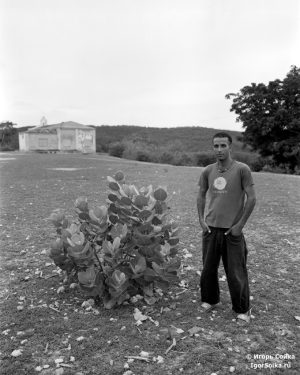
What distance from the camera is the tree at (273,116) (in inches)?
1126

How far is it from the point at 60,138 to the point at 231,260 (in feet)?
154

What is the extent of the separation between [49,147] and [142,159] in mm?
17375

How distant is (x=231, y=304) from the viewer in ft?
11.8

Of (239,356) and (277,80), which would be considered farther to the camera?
(277,80)

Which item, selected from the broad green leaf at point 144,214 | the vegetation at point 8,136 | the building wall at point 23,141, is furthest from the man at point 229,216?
the vegetation at point 8,136

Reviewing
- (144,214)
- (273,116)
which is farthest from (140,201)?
(273,116)

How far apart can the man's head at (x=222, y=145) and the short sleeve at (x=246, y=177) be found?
0.62ft

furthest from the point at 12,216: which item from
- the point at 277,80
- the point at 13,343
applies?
the point at 277,80

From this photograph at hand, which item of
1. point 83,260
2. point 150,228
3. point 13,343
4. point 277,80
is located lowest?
point 13,343

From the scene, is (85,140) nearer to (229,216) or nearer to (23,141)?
(23,141)

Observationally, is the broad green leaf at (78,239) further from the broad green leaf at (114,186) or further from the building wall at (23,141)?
the building wall at (23,141)

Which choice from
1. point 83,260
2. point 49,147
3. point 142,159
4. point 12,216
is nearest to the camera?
point 83,260

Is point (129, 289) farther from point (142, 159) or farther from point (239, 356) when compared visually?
point (142, 159)

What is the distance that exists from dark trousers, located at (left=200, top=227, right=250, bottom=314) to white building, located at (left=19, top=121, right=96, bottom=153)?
46397 mm
